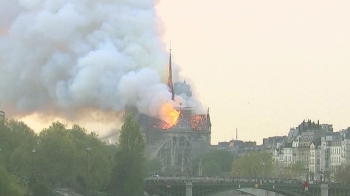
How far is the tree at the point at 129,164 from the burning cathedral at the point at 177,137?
194ft

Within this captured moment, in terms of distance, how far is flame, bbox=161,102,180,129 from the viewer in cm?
14325

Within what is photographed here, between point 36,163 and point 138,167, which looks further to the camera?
point 138,167

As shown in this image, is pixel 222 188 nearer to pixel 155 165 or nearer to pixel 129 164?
pixel 129 164

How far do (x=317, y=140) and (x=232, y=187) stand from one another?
5145cm

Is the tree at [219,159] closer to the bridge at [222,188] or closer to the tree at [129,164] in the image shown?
the bridge at [222,188]

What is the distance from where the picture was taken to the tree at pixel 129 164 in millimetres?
88812

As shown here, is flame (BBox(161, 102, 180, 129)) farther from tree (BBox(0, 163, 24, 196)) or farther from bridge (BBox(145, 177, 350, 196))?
tree (BBox(0, 163, 24, 196))

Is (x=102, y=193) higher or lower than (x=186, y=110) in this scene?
lower

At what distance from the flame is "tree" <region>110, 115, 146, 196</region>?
47.4m

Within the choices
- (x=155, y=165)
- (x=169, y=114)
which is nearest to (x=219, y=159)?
(x=155, y=165)

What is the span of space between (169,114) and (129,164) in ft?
193

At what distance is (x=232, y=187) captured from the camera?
96250 millimetres

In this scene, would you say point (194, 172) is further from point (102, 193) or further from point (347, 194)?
point (102, 193)

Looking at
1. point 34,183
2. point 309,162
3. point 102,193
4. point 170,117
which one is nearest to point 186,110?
point 170,117
